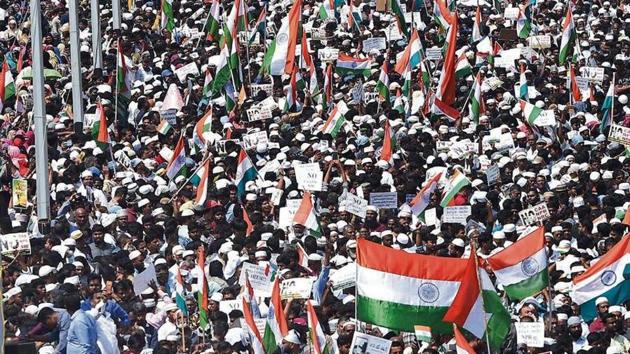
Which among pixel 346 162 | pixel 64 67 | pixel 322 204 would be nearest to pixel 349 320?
pixel 322 204

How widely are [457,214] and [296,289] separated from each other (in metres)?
3.62

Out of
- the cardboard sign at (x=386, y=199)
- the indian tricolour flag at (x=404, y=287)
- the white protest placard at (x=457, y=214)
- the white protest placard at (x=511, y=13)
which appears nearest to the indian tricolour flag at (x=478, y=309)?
the indian tricolour flag at (x=404, y=287)

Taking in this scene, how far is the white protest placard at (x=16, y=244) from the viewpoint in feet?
67.9

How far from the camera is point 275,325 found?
18516 mm

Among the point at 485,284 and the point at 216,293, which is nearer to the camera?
the point at 485,284

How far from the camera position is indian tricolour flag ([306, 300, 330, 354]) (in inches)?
705

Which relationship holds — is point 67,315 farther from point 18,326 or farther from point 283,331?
point 283,331

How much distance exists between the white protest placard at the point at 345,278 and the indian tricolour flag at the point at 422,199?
3.32 metres

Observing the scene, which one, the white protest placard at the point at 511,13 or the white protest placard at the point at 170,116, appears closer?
the white protest placard at the point at 170,116

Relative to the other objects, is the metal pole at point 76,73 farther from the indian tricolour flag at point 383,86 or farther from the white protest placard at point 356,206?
the white protest placard at point 356,206

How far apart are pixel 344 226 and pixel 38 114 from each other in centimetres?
457

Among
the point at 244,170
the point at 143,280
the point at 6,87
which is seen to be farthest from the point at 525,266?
the point at 6,87

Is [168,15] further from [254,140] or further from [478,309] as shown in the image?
[478,309]

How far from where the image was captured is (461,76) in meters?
28.8
